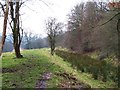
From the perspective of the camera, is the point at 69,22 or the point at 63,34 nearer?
the point at 69,22

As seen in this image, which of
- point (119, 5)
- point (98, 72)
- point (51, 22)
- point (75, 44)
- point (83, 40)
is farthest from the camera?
point (51, 22)

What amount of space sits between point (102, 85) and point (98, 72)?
3.90 m

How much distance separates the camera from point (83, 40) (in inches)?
2077

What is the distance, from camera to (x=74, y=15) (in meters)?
58.1

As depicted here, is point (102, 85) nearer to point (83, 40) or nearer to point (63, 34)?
point (83, 40)

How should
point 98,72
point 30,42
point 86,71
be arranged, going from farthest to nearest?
1. point 30,42
2. point 86,71
3. point 98,72

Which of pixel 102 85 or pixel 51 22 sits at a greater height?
pixel 51 22

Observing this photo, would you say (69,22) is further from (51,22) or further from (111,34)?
(111,34)

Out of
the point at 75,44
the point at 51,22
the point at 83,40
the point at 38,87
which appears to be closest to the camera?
the point at 38,87

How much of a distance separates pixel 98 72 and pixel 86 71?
6.06 feet

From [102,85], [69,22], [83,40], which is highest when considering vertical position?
[69,22]

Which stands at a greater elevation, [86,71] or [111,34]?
[111,34]

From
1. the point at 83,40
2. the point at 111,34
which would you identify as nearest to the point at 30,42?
the point at 83,40

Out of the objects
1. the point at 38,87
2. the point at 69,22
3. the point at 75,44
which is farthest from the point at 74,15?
the point at 38,87
